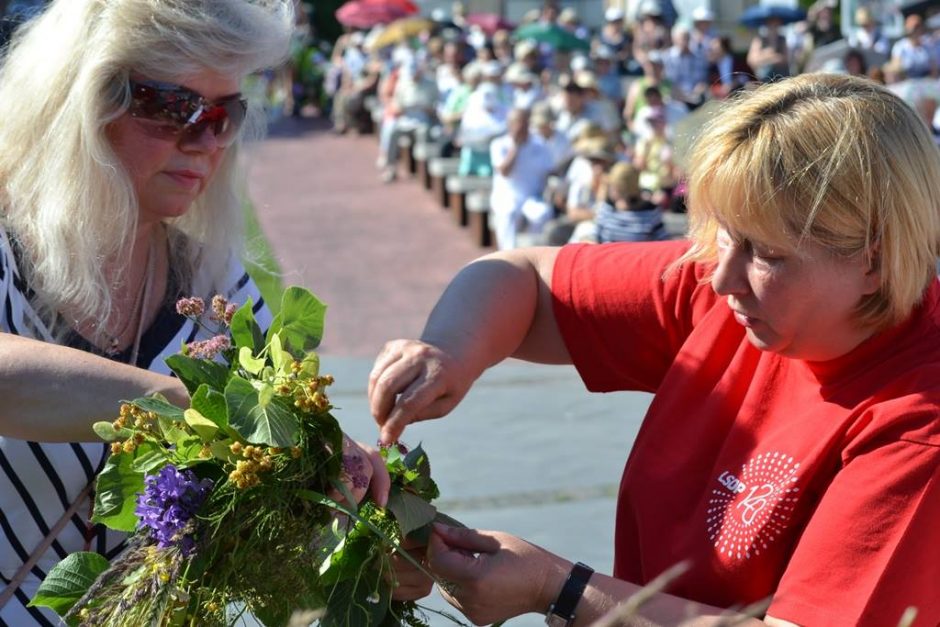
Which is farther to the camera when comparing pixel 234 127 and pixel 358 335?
pixel 358 335

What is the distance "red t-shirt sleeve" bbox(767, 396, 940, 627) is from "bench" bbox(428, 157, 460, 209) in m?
13.8

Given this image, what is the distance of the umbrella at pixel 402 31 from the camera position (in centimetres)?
2208

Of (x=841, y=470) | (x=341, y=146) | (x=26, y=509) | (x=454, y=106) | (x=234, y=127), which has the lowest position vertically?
(x=341, y=146)

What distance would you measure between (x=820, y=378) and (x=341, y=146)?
66.6 ft

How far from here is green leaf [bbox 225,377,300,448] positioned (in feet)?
5.56

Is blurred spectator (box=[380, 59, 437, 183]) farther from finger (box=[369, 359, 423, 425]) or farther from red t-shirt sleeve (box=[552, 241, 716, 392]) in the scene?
finger (box=[369, 359, 423, 425])

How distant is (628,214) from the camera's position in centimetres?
861

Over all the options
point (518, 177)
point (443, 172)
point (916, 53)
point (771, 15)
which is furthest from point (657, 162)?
point (771, 15)

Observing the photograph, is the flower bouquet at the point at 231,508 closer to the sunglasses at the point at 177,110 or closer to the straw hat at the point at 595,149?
the sunglasses at the point at 177,110

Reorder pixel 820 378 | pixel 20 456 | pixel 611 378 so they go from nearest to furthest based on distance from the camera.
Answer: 1. pixel 820 378
2. pixel 20 456
3. pixel 611 378

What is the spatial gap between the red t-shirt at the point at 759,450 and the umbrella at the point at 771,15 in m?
17.8

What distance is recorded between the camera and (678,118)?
1290cm

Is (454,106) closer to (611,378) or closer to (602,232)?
(602,232)

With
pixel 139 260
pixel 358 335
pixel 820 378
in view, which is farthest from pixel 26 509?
pixel 358 335
